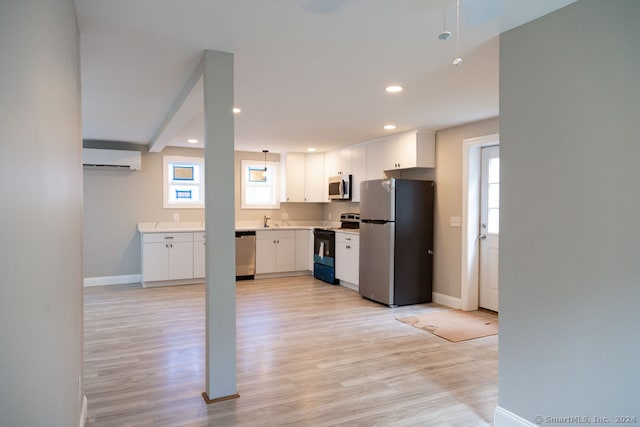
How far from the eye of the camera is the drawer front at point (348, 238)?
5.87 m

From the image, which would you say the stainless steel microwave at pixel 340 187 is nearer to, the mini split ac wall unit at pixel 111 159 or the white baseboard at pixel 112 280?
the mini split ac wall unit at pixel 111 159

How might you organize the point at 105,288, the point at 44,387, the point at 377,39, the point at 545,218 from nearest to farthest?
the point at 44,387
the point at 545,218
the point at 377,39
the point at 105,288

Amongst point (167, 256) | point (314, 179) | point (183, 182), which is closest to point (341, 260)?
point (314, 179)

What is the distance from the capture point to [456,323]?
4.34 metres

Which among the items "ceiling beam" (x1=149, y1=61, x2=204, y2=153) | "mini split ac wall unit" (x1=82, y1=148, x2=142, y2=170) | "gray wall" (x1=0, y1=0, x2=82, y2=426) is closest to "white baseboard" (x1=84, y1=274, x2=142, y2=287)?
"mini split ac wall unit" (x1=82, y1=148, x2=142, y2=170)

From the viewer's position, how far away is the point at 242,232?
674 centimetres

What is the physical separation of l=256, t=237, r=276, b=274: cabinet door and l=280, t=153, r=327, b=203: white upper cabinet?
1.00 metres

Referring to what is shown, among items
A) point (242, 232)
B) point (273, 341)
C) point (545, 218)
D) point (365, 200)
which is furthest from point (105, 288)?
point (545, 218)

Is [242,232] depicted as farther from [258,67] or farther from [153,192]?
[258,67]

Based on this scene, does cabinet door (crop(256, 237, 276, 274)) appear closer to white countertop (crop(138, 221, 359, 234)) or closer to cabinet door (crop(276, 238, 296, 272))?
cabinet door (crop(276, 238, 296, 272))

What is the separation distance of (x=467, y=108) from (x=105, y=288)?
5.80 m

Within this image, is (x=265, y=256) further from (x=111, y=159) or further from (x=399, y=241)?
(x=111, y=159)

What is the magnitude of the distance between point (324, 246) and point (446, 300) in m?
2.30

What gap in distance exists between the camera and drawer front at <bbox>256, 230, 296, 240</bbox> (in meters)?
6.91
